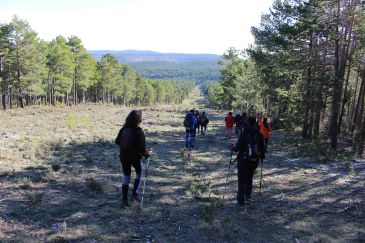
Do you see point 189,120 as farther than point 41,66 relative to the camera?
No

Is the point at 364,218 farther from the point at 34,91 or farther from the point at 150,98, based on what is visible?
the point at 150,98

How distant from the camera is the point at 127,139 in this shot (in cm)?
724

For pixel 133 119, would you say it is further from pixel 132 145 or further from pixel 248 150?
pixel 248 150

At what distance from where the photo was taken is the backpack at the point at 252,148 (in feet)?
26.3

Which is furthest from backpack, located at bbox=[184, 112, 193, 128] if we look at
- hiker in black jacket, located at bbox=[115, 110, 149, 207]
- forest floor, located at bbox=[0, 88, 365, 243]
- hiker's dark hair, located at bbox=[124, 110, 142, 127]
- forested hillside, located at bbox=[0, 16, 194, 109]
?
forested hillside, located at bbox=[0, 16, 194, 109]

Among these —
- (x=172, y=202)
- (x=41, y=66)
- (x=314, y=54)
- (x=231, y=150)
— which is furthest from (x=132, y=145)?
(x=41, y=66)

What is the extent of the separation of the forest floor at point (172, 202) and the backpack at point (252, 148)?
51.0 inches

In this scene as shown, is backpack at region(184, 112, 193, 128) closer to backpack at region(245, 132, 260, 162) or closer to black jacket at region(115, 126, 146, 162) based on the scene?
backpack at region(245, 132, 260, 162)

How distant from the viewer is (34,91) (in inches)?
1816

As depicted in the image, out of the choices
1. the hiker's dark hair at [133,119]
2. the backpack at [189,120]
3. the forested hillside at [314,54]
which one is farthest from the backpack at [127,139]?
the forested hillside at [314,54]

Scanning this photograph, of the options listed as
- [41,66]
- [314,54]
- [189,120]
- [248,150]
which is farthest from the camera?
[41,66]

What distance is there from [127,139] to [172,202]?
229 centimetres

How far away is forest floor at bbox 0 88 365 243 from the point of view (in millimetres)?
6527

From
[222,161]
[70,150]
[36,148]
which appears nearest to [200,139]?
[222,161]
